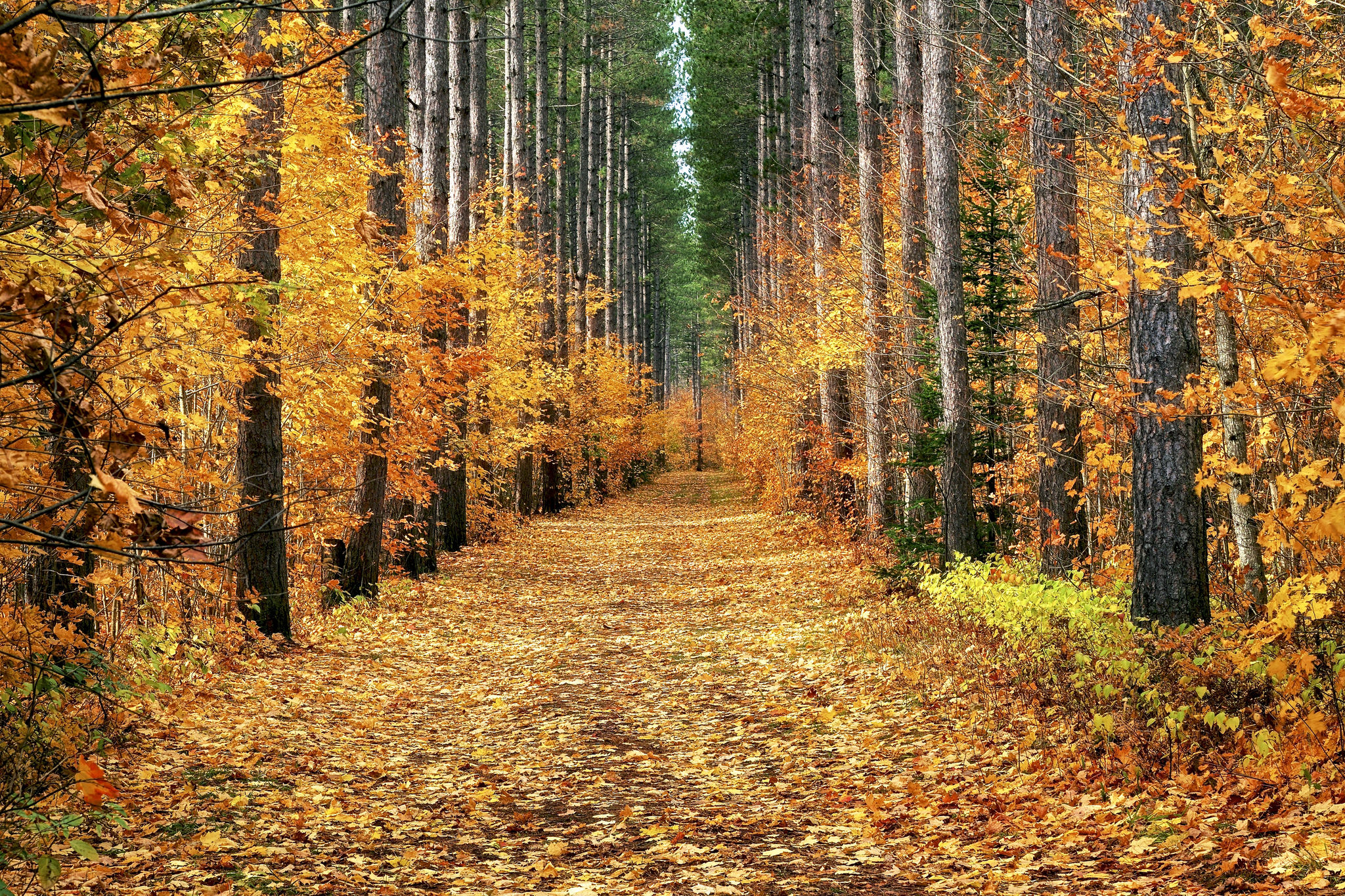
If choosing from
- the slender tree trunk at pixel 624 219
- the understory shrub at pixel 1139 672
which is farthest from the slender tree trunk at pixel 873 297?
the slender tree trunk at pixel 624 219

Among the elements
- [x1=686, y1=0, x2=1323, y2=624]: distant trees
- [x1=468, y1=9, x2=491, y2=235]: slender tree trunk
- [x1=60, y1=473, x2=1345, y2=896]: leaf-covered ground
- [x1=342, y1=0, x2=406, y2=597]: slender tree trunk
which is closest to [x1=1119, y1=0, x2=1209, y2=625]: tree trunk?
[x1=686, y1=0, x2=1323, y2=624]: distant trees

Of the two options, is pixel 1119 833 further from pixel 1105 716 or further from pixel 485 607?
pixel 485 607

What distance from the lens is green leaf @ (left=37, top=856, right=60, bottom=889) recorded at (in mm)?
3727

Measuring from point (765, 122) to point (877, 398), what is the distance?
2074cm

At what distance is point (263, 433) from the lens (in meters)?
10.1

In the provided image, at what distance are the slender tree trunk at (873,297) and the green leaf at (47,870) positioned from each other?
40.2 ft

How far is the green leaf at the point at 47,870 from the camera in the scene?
147 inches

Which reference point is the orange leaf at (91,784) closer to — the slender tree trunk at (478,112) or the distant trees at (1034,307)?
the distant trees at (1034,307)

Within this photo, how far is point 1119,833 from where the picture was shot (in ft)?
16.2

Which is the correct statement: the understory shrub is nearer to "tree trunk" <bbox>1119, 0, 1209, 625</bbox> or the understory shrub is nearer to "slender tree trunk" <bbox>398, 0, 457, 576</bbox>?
"tree trunk" <bbox>1119, 0, 1209, 625</bbox>

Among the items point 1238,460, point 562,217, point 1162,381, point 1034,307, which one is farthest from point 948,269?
point 562,217

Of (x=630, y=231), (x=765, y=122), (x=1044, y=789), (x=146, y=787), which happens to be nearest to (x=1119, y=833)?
(x=1044, y=789)

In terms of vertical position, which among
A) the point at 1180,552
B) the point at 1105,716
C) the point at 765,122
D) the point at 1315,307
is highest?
the point at 765,122

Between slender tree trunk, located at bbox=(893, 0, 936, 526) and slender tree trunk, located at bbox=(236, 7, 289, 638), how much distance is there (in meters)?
7.03
